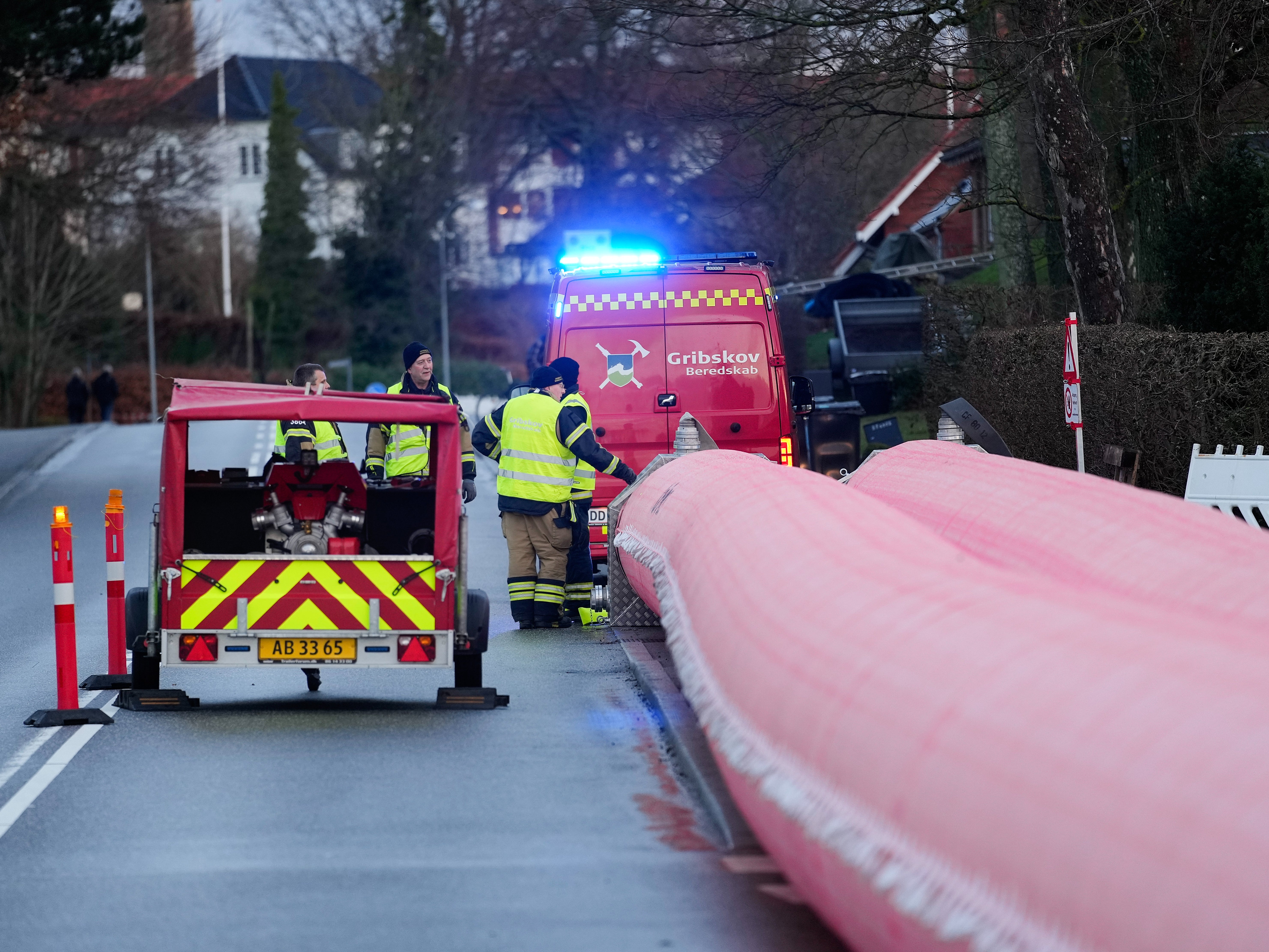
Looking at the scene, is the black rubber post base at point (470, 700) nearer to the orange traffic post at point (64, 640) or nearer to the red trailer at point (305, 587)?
→ the red trailer at point (305, 587)

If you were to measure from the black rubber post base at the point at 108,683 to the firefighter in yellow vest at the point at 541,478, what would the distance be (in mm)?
3051

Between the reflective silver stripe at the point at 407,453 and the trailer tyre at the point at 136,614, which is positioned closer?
the trailer tyre at the point at 136,614

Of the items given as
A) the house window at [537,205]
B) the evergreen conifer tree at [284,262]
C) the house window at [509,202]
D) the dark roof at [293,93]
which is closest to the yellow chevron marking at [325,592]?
the dark roof at [293,93]

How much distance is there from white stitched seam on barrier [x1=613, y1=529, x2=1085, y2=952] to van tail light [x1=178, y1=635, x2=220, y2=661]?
13.2 ft

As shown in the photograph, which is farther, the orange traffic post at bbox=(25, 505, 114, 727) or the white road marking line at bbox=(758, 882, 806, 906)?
the orange traffic post at bbox=(25, 505, 114, 727)

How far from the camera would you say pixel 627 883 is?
22.0 ft

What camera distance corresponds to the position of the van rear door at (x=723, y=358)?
576 inches

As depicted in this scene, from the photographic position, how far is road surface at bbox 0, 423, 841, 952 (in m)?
6.18

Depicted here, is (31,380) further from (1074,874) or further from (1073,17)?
(1074,874)

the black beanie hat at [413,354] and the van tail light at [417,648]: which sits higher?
the black beanie hat at [413,354]

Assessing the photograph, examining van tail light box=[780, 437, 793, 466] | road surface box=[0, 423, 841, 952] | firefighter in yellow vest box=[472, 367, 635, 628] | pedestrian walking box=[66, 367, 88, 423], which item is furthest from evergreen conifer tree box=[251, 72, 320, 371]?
road surface box=[0, 423, 841, 952]

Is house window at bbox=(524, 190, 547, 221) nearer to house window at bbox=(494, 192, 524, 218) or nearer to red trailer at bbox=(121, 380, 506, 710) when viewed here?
house window at bbox=(494, 192, 524, 218)

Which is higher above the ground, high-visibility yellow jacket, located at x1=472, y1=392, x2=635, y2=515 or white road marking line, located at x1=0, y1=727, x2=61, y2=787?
high-visibility yellow jacket, located at x1=472, y1=392, x2=635, y2=515

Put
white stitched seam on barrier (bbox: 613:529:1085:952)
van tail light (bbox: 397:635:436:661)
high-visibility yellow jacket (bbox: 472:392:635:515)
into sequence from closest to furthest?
white stitched seam on barrier (bbox: 613:529:1085:952) < van tail light (bbox: 397:635:436:661) < high-visibility yellow jacket (bbox: 472:392:635:515)
